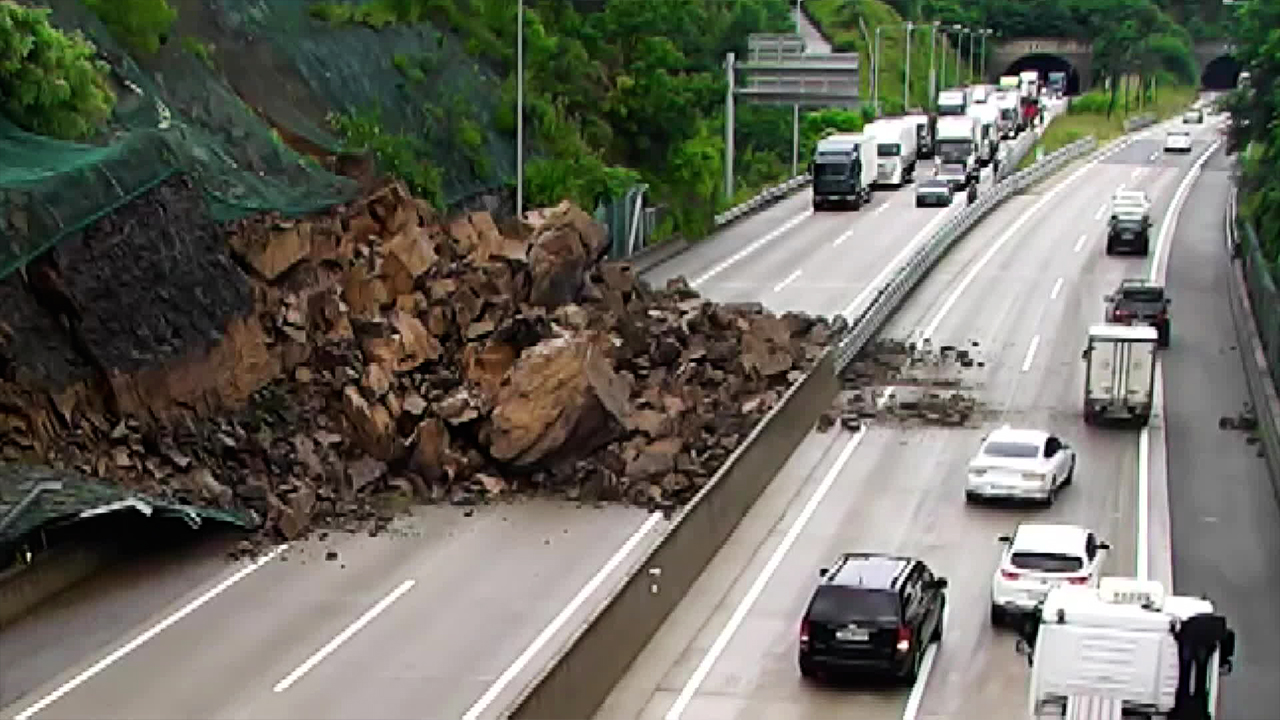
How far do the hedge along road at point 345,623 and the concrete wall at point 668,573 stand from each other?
1.46 m

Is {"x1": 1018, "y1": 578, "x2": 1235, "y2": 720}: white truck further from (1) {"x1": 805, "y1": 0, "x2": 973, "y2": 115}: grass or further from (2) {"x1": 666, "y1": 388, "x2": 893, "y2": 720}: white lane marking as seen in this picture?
(1) {"x1": 805, "y1": 0, "x2": 973, "y2": 115}: grass

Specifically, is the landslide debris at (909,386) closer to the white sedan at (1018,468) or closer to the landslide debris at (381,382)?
the landslide debris at (381,382)

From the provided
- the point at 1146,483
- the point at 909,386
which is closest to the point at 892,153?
the point at 909,386

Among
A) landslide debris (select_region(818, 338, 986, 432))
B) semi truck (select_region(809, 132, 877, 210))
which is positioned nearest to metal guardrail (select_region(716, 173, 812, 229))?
semi truck (select_region(809, 132, 877, 210))

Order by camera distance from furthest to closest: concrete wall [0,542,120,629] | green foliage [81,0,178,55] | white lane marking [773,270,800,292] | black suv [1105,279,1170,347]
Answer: white lane marking [773,270,800,292] → black suv [1105,279,1170,347] → green foliage [81,0,178,55] → concrete wall [0,542,120,629]

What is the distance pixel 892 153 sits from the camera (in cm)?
8088

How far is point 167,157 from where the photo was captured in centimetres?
3519

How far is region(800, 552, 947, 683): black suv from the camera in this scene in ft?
77.3

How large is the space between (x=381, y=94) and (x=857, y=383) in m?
18.3

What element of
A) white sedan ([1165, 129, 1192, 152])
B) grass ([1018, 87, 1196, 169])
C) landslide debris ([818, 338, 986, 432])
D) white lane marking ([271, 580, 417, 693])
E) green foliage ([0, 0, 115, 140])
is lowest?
grass ([1018, 87, 1196, 169])

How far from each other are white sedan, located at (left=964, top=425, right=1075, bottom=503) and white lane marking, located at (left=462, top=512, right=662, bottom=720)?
5.64 metres

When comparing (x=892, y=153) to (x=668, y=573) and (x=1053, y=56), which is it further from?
(x=1053, y=56)

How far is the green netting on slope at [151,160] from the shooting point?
30.8 metres

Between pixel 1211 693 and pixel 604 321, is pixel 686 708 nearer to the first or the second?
pixel 1211 693
